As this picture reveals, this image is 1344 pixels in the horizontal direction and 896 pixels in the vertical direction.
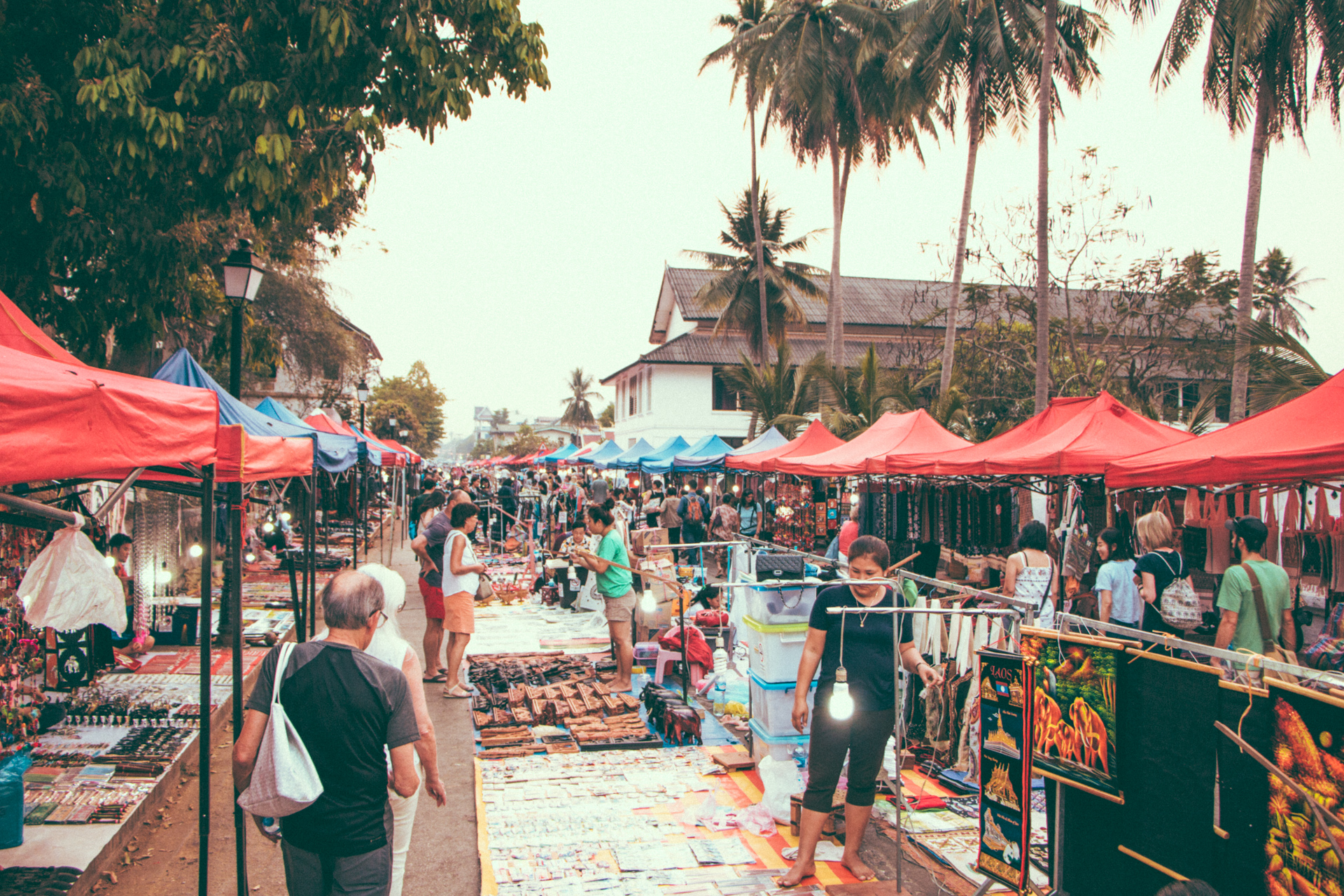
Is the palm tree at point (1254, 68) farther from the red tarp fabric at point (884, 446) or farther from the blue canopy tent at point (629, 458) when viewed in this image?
the blue canopy tent at point (629, 458)

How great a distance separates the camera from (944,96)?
1994cm

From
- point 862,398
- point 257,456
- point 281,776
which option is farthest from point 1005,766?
point 862,398

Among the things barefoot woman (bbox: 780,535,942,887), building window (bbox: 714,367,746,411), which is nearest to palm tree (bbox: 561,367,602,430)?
building window (bbox: 714,367,746,411)

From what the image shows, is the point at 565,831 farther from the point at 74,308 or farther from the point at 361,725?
the point at 74,308

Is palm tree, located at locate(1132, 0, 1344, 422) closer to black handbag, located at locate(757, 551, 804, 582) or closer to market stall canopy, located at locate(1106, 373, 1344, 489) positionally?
market stall canopy, located at locate(1106, 373, 1344, 489)

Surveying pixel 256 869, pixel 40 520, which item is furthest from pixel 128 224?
pixel 256 869

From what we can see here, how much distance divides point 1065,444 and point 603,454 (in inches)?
709

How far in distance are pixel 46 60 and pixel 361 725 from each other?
21.9ft

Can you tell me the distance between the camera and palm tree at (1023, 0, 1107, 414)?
1515cm

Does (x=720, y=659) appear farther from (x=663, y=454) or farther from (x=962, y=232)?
(x=962, y=232)

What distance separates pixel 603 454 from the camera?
24594mm

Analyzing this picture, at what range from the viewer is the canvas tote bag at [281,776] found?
2.59 m

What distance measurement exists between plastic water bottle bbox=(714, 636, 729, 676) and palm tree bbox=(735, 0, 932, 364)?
49.7 feet

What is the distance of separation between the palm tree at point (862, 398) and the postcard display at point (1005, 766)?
1489 centimetres
